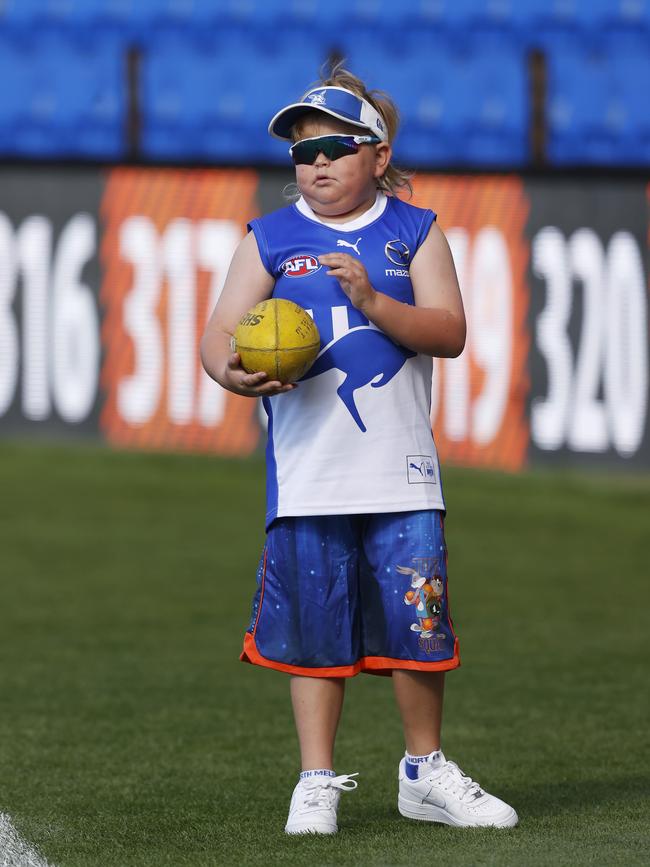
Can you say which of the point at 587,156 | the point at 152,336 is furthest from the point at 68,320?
the point at 587,156

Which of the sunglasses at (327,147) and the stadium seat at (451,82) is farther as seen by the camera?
the stadium seat at (451,82)

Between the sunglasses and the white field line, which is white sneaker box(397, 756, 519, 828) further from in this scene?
the sunglasses

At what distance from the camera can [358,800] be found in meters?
3.80

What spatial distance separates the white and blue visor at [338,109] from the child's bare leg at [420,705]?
1131 mm

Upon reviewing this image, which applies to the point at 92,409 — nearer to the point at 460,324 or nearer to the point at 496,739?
the point at 496,739

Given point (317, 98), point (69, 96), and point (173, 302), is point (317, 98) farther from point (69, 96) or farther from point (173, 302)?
point (69, 96)

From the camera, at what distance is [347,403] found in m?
3.43

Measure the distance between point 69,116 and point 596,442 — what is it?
482 centimetres

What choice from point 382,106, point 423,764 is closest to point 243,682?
point 423,764

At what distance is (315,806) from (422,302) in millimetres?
1050

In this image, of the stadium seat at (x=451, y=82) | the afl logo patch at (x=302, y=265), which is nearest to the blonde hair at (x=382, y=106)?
the afl logo patch at (x=302, y=265)

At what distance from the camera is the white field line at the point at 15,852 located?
3125mm


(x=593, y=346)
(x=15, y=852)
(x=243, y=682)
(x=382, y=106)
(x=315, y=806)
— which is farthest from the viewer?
(x=593, y=346)

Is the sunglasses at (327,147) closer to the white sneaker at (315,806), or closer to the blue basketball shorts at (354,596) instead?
the blue basketball shorts at (354,596)
